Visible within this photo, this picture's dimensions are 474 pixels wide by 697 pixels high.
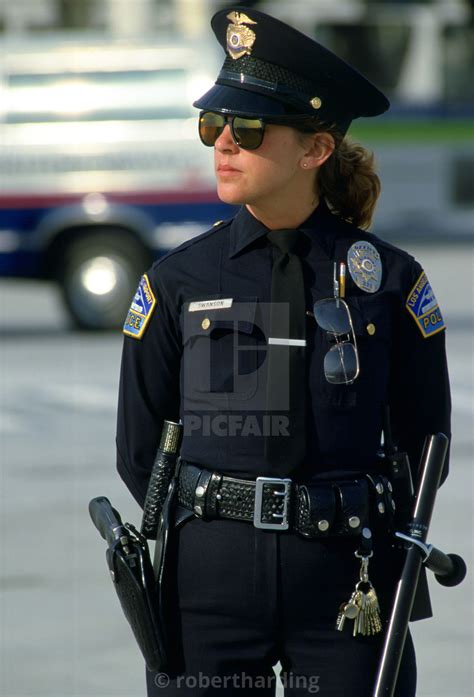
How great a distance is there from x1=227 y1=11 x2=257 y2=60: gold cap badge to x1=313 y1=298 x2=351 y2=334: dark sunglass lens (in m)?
0.51

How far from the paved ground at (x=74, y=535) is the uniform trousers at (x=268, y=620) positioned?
82.0 inches

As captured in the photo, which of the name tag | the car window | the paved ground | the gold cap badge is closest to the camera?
the name tag

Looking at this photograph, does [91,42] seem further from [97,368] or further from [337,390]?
[337,390]

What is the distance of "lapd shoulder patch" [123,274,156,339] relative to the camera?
286 centimetres

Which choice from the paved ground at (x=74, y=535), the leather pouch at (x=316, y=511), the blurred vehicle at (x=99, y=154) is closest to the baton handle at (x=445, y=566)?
the leather pouch at (x=316, y=511)

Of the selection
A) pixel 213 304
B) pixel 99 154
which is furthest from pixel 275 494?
pixel 99 154

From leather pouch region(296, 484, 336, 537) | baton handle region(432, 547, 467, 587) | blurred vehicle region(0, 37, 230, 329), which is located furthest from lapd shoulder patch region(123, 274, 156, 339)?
blurred vehicle region(0, 37, 230, 329)

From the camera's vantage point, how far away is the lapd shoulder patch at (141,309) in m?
2.86

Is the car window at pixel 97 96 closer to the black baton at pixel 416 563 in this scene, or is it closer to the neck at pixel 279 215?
the neck at pixel 279 215

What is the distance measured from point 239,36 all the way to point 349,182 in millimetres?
355

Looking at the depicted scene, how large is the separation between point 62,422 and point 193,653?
638 centimetres

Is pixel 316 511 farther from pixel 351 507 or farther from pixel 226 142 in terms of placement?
pixel 226 142

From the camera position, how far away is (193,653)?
2.71m

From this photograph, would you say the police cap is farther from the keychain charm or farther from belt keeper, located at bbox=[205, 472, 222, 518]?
the keychain charm
